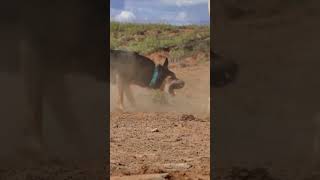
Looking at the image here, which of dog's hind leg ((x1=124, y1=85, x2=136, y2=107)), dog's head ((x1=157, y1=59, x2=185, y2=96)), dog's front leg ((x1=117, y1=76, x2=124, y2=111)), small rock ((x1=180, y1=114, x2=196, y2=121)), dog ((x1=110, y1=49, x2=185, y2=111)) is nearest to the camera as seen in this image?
small rock ((x1=180, y1=114, x2=196, y2=121))

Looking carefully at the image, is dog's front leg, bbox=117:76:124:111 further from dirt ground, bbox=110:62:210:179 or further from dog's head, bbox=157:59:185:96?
dog's head, bbox=157:59:185:96

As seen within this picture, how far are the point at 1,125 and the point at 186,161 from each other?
6.31 feet

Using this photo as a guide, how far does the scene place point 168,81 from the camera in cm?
789

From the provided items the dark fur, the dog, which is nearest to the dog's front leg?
the dog

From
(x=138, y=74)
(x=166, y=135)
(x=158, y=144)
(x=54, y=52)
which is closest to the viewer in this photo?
(x=54, y=52)

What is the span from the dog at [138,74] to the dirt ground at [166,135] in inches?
5.4

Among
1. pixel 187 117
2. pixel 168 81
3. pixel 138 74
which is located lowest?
pixel 187 117

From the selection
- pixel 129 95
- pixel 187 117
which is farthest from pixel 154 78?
pixel 187 117

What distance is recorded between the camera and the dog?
7461 mm

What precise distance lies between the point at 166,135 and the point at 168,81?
2221 millimetres

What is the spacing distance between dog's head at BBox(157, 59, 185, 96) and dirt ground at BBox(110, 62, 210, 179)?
107 millimetres

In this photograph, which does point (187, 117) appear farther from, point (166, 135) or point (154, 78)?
point (154, 78)
